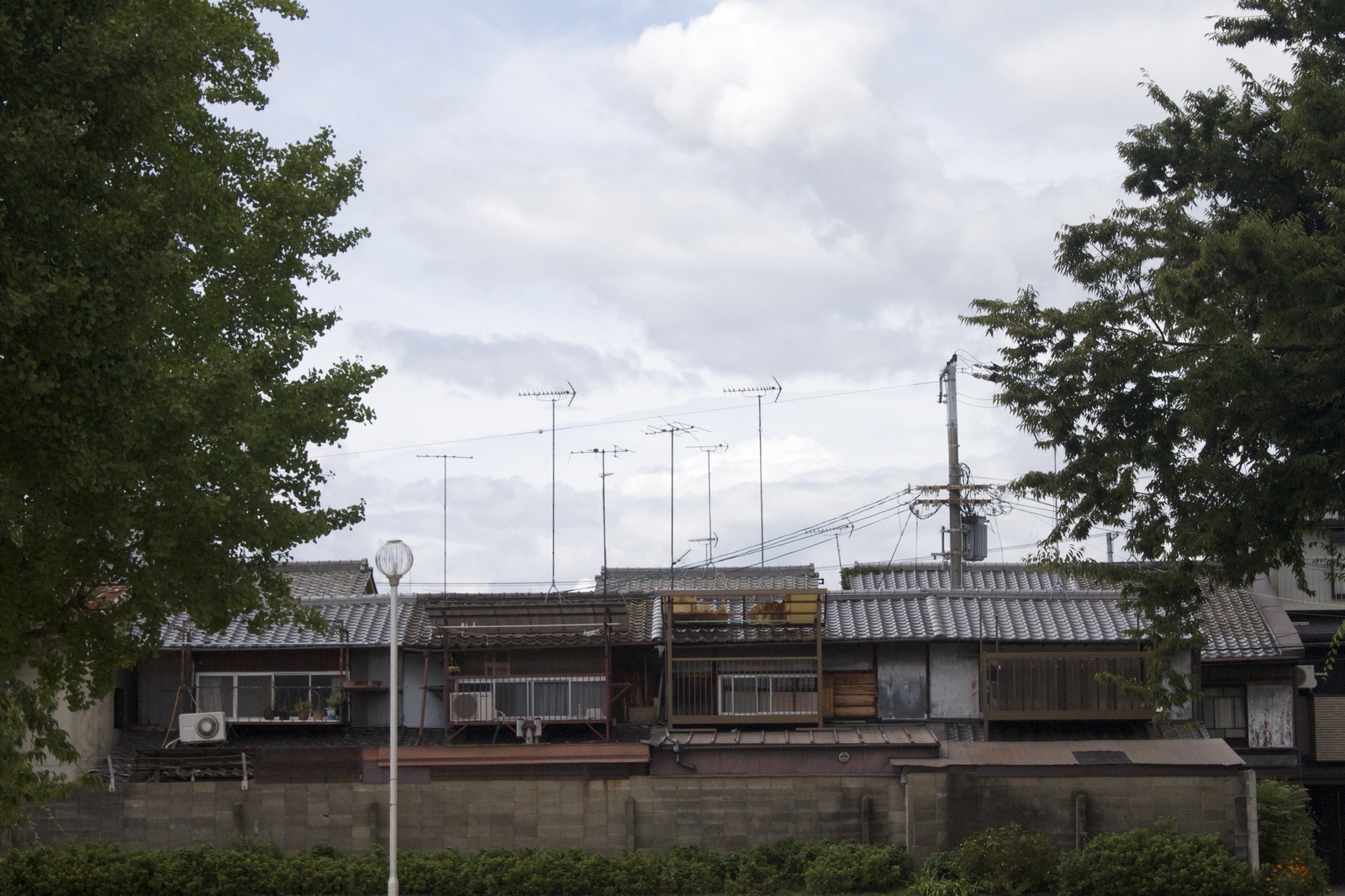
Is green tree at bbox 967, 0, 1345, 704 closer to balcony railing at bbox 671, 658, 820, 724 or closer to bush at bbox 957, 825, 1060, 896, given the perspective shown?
bush at bbox 957, 825, 1060, 896

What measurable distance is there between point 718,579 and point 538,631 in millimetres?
11696

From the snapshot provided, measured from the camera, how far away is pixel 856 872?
939 inches

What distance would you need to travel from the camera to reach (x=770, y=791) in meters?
25.6

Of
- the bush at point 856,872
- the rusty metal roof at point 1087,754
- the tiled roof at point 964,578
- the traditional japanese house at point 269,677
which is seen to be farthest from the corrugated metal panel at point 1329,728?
the traditional japanese house at point 269,677

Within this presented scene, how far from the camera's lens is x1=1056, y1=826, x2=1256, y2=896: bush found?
23094 mm

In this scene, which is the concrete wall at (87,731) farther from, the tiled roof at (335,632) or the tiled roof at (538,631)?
the tiled roof at (538,631)

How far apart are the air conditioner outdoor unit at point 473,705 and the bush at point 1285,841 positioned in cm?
1604

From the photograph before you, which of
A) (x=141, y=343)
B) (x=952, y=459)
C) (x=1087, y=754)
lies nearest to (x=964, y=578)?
(x=952, y=459)

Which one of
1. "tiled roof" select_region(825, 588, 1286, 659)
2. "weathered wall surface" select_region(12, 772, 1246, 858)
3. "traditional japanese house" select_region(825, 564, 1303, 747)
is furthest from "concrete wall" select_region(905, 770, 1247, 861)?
"tiled roof" select_region(825, 588, 1286, 659)

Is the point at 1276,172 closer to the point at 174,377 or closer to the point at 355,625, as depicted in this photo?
the point at 174,377

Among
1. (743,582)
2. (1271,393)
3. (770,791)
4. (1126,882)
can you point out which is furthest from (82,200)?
(743,582)

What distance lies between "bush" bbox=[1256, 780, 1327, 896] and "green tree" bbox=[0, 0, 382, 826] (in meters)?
18.4

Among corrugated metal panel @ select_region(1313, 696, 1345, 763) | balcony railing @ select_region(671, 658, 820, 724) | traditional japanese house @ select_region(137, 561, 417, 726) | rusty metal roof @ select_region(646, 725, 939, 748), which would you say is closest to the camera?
rusty metal roof @ select_region(646, 725, 939, 748)

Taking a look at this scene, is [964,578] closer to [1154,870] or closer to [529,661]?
[529,661]
